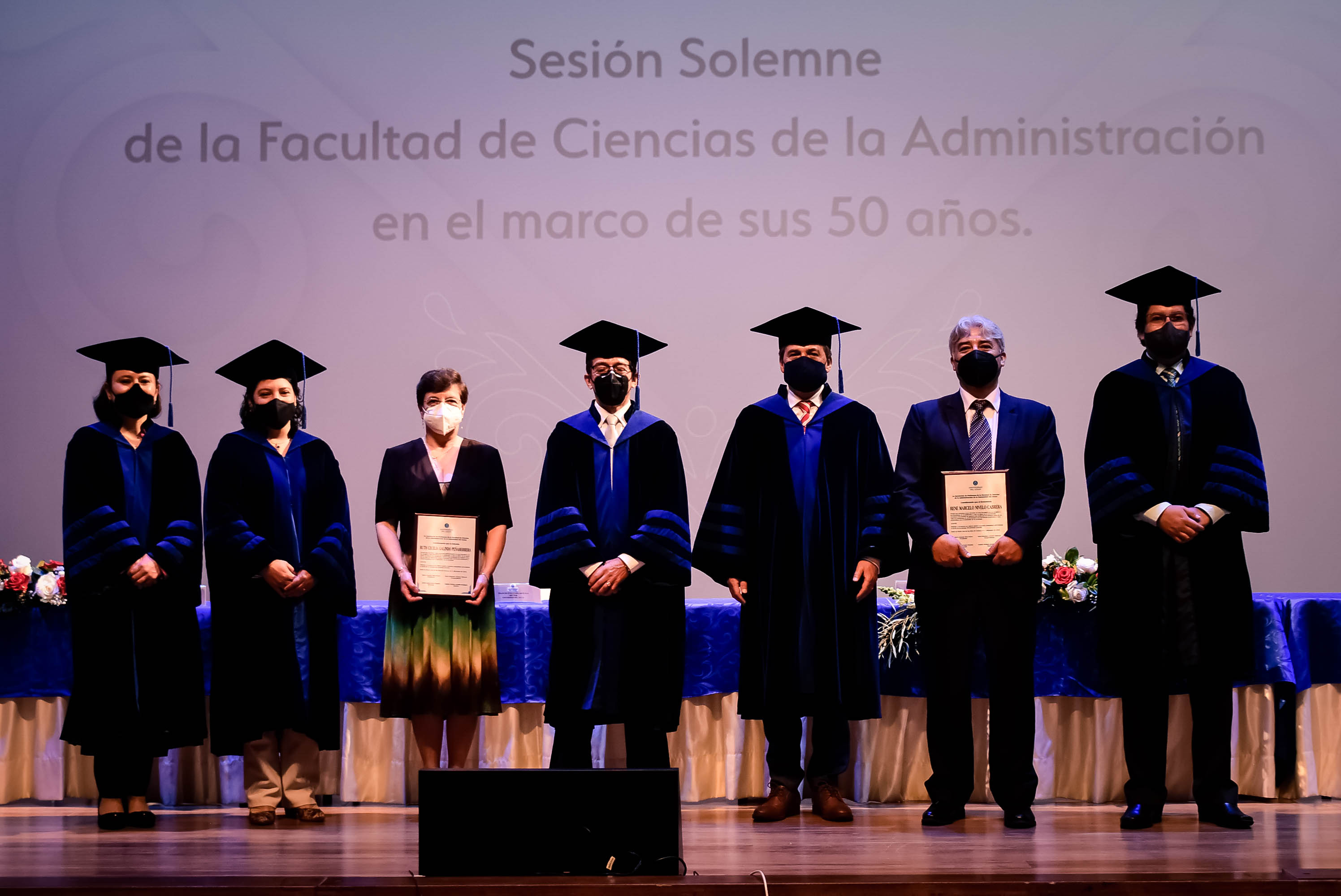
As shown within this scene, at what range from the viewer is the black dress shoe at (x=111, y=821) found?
14.1 feet

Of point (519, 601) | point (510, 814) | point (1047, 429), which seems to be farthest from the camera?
point (519, 601)

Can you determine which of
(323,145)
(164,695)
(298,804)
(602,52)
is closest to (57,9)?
(323,145)

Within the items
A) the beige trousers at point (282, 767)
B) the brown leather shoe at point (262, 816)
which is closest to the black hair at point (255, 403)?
the beige trousers at point (282, 767)

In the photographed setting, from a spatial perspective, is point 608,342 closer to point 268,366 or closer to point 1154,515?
point 268,366

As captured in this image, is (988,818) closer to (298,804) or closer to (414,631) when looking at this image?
(414,631)

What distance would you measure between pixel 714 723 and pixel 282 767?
1.64m

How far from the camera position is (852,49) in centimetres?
604

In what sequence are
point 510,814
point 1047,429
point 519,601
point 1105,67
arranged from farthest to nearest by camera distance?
point 1105,67
point 519,601
point 1047,429
point 510,814

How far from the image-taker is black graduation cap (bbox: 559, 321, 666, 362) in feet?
14.8

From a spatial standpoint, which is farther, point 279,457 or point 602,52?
point 602,52

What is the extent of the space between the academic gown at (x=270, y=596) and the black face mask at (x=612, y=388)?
3.47 feet

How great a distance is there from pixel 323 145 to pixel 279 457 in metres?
2.29

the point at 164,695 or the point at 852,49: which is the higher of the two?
the point at 852,49

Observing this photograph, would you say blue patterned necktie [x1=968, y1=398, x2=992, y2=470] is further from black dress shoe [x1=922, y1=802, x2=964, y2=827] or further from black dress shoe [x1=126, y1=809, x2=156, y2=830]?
black dress shoe [x1=126, y1=809, x2=156, y2=830]
